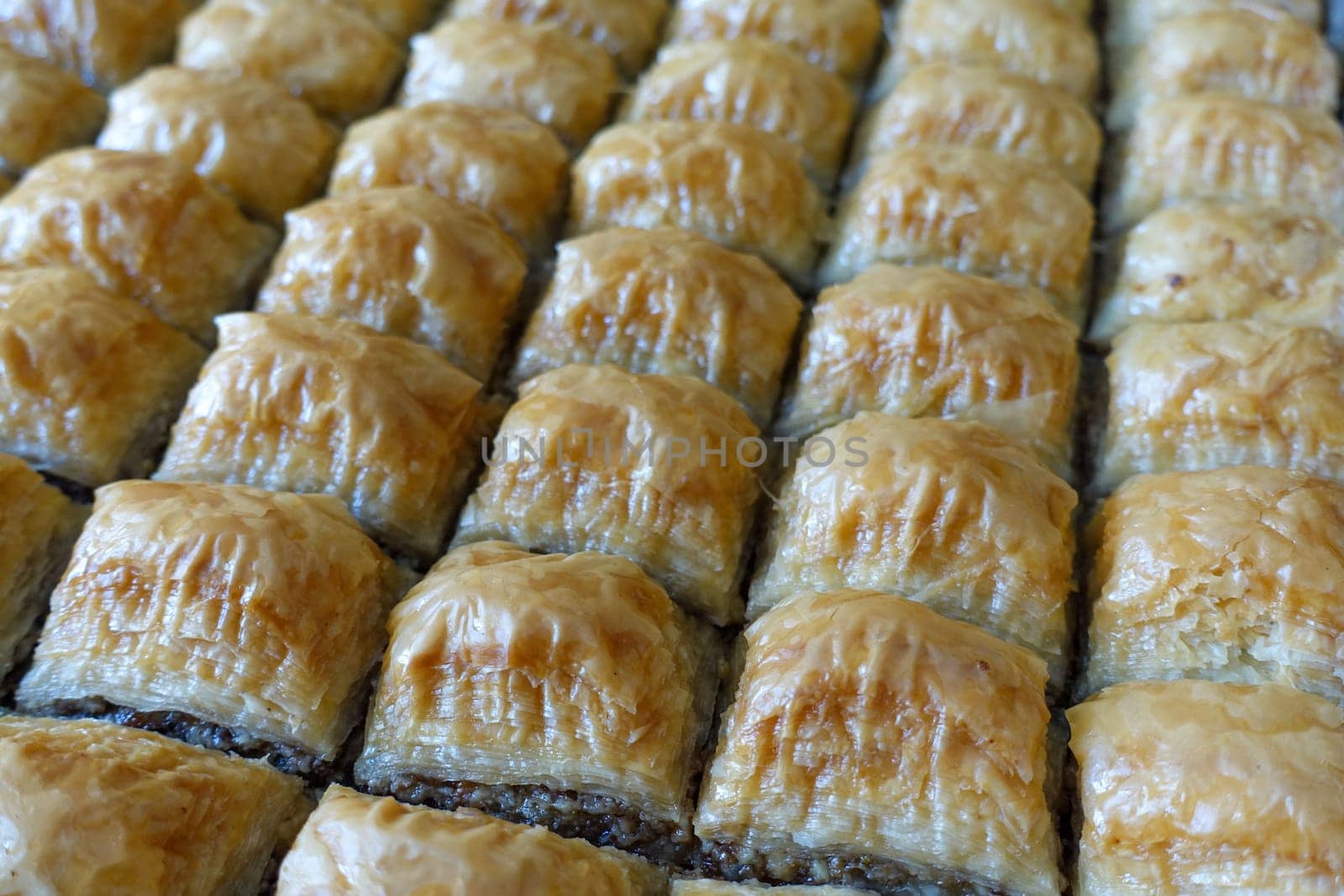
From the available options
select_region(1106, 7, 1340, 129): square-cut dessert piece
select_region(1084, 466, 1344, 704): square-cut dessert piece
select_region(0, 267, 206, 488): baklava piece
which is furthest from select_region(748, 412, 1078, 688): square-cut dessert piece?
select_region(1106, 7, 1340, 129): square-cut dessert piece

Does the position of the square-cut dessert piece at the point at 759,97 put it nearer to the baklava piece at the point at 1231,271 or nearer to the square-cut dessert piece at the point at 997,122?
the square-cut dessert piece at the point at 997,122

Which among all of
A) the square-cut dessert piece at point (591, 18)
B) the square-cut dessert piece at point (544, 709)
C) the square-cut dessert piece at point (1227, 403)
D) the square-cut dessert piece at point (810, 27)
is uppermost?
the square-cut dessert piece at point (810, 27)

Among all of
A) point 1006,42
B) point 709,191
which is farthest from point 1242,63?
point 709,191

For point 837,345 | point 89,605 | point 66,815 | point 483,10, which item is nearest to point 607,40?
point 483,10

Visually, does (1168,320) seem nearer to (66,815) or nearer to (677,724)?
(677,724)

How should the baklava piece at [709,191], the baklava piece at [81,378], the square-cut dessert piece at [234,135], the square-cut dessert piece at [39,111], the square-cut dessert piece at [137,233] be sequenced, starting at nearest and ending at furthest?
the baklava piece at [81,378] → the square-cut dessert piece at [137,233] → the baklava piece at [709,191] → the square-cut dessert piece at [234,135] → the square-cut dessert piece at [39,111]

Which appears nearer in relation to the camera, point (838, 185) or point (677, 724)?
point (677, 724)

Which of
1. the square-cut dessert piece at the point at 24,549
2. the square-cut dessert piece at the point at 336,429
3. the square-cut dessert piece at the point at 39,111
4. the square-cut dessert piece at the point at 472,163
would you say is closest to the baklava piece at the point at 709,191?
the square-cut dessert piece at the point at 472,163
